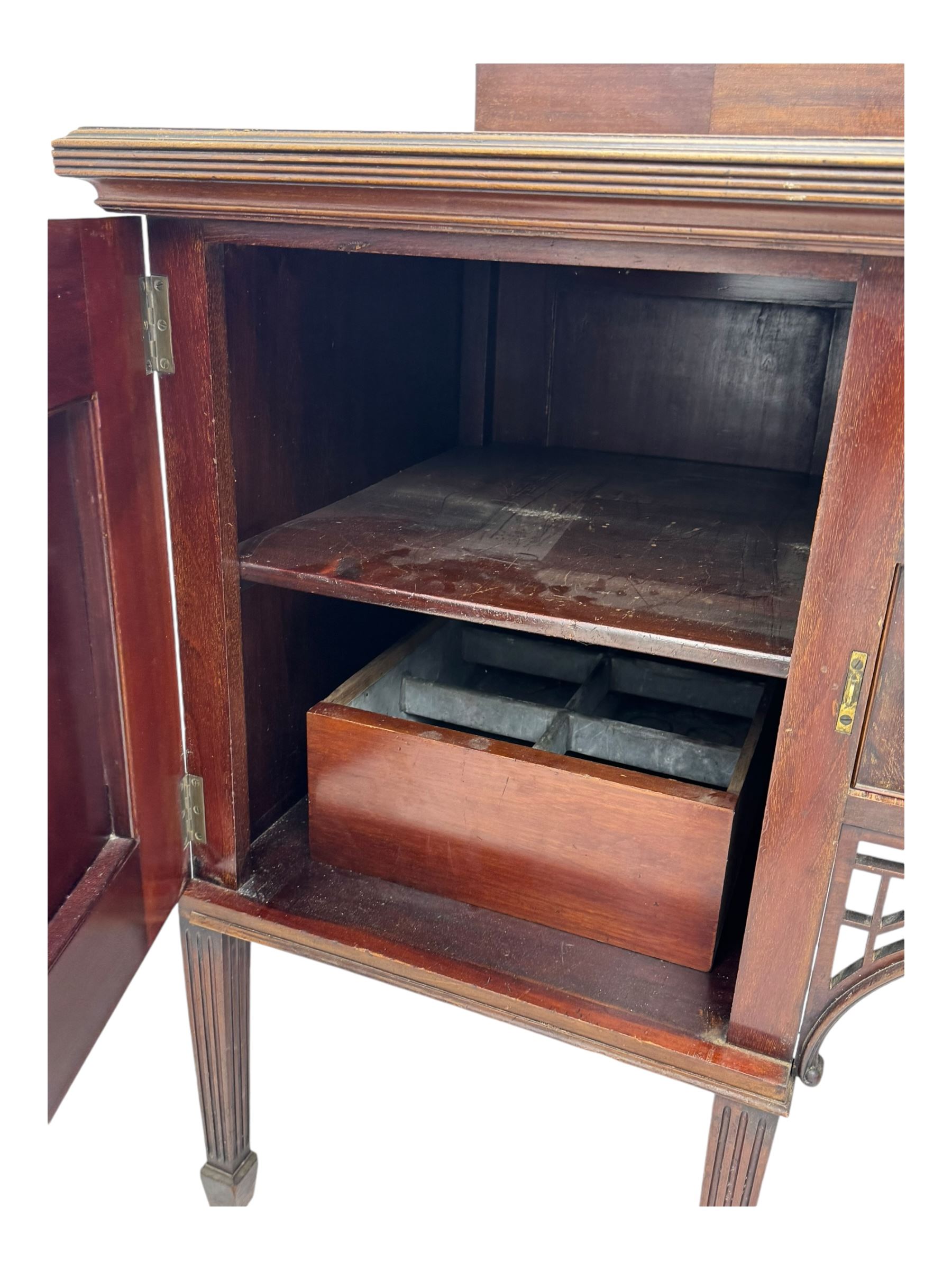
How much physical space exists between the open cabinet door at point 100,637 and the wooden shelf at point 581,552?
0.45 ft

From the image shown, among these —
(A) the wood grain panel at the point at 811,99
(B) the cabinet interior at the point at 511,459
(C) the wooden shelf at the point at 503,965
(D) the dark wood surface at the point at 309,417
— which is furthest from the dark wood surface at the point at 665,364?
(C) the wooden shelf at the point at 503,965

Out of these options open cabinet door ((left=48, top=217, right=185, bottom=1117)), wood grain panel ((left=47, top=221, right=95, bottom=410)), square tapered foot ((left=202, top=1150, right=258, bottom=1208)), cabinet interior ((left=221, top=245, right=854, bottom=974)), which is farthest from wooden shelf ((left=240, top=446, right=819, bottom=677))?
square tapered foot ((left=202, top=1150, right=258, bottom=1208))

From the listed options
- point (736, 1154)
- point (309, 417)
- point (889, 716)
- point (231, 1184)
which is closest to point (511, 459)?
point (309, 417)

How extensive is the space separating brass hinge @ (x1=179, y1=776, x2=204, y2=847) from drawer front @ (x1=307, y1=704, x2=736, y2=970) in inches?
4.6

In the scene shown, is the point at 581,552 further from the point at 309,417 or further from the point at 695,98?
the point at 695,98

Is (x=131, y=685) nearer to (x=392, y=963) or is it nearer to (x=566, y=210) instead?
(x=392, y=963)

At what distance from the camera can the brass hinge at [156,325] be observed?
0.85 metres

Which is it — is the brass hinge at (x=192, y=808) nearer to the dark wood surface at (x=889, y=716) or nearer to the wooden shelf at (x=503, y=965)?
the wooden shelf at (x=503, y=965)

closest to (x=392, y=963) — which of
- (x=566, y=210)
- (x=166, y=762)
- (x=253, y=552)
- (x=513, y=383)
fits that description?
(x=166, y=762)

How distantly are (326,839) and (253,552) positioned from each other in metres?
0.33

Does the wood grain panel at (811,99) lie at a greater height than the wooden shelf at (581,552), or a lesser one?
greater

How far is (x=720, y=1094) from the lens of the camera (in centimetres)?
94

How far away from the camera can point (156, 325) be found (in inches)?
33.8

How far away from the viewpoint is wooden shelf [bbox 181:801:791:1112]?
91 centimetres
